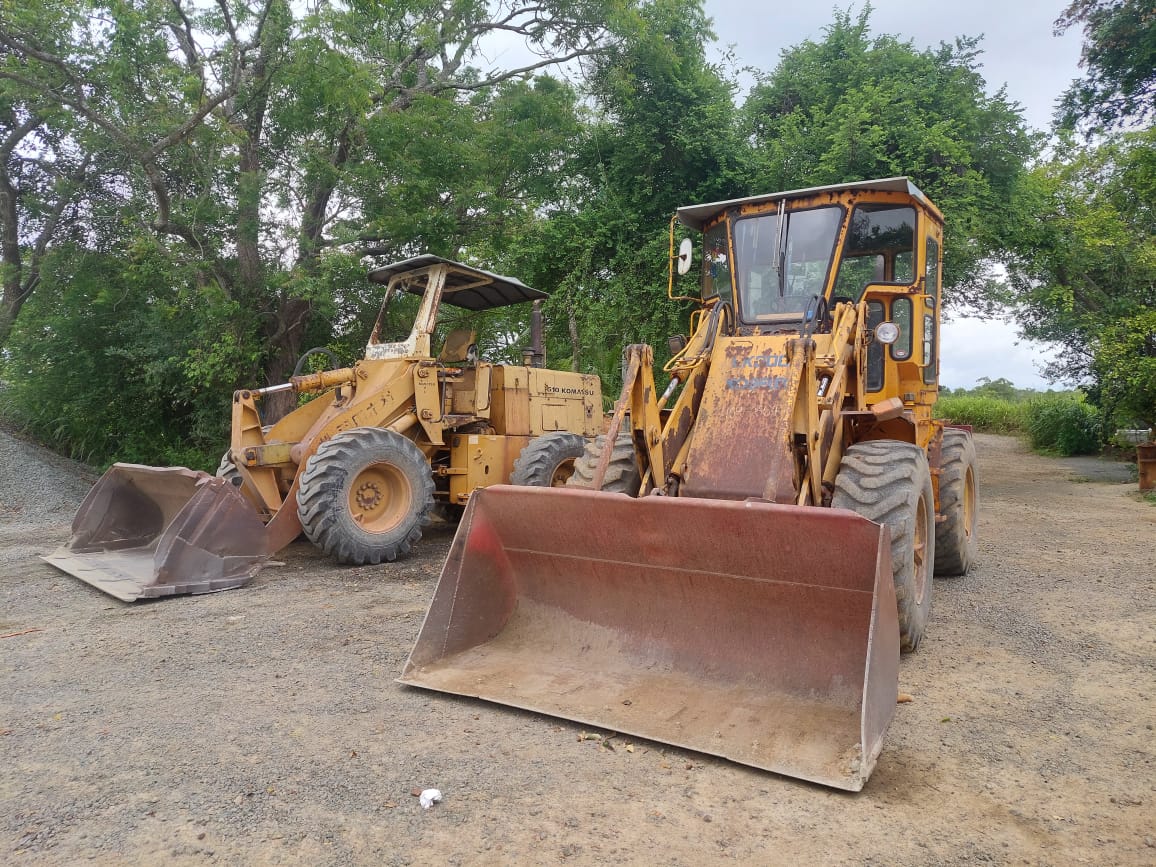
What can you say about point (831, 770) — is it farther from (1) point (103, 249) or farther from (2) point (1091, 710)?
(1) point (103, 249)

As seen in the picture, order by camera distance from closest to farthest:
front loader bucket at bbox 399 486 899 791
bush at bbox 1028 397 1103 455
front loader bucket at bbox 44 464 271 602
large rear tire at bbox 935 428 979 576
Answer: front loader bucket at bbox 399 486 899 791
front loader bucket at bbox 44 464 271 602
large rear tire at bbox 935 428 979 576
bush at bbox 1028 397 1103 455

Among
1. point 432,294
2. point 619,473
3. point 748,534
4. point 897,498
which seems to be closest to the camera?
point 748,534

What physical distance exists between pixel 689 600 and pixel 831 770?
1.14 meters

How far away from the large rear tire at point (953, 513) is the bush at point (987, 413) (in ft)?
74.2

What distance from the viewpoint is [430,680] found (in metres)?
4.08

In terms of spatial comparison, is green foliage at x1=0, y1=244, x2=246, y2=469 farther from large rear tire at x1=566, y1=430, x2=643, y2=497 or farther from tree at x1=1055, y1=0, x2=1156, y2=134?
tree at x1=1055, y1=0, x2=1156, y2=134

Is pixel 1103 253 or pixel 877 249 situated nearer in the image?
pixel 877 249

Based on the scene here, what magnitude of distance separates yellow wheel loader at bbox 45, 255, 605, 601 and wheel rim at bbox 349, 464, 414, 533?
13 millimetres

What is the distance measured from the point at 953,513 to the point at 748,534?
11.0 feet

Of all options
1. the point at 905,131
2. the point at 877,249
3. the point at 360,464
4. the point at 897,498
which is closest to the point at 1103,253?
the point at 905,131

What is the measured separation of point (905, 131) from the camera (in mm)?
11156

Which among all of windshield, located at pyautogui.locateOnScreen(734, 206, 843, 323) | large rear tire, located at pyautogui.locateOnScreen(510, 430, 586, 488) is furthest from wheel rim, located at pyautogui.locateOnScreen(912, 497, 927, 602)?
large rear tire, located at pyautogui.locateOnScreen(510, 430, 586, 488)

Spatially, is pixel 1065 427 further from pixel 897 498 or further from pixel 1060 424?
pixel 897 498

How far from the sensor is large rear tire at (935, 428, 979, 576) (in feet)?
21.1
